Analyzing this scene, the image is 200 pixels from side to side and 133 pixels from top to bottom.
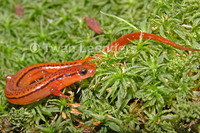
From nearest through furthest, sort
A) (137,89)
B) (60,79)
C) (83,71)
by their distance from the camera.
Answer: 1. (137,89)
2. (83,71)
3. (60,79)

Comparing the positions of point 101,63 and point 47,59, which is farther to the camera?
point 47,59

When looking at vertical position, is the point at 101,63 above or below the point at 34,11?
below

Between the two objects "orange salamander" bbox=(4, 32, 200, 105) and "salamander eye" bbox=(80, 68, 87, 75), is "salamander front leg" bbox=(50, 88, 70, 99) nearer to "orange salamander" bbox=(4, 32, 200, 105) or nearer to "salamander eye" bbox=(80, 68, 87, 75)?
"orange salamander" bbox=(4, 32, 200, 105)

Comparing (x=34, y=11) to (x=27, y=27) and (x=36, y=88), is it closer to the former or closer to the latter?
(x=27, y=27)

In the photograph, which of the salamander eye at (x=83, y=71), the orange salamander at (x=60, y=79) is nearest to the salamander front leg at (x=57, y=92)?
the orange salamander at (x=60, y=79)

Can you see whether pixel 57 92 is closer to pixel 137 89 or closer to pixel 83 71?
pixel 83 71

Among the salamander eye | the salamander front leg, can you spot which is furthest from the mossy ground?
the salamander eye

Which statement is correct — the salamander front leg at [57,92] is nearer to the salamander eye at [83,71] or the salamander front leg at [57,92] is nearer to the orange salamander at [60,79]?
the orange salamander at [60,79]

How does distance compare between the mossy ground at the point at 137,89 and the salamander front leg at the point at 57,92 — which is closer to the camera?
the mossy ground at the point at 137,89

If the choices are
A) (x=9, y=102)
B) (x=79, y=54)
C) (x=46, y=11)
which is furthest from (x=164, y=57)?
(x=46, y=11)

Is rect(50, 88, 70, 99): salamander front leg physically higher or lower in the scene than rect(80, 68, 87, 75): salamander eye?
lower

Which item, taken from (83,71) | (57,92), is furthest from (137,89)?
(57,92)
